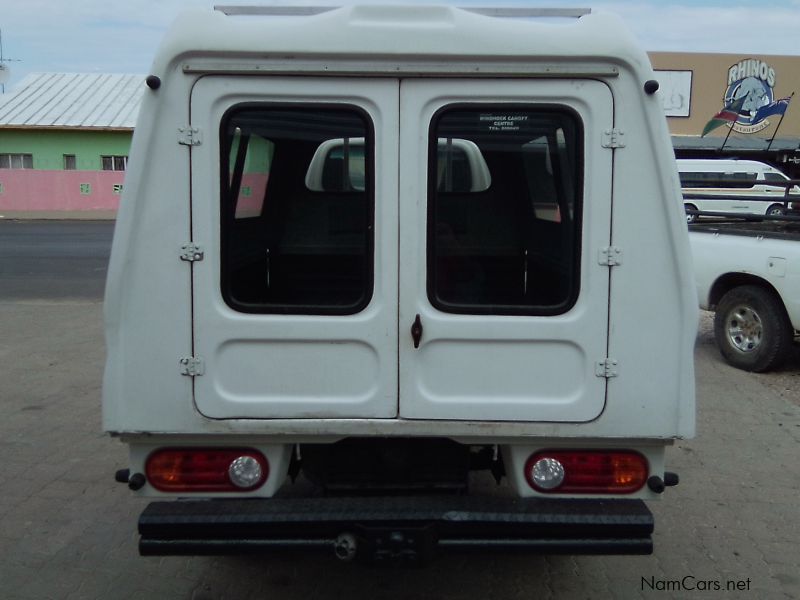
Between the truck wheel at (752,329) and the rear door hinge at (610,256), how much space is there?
502 cm

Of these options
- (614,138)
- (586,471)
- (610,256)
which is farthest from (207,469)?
(614,138)

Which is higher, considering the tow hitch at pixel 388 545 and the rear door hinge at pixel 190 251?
the rear door hinge at pixel 190 251

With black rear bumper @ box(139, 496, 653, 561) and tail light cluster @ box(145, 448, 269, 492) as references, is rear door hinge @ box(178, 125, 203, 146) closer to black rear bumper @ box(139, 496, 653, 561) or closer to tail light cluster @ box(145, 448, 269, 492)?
tail light cluster @ box(145, 448, 269, 492)

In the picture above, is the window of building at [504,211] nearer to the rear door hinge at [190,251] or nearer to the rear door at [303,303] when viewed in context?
the rear door at [303,303]

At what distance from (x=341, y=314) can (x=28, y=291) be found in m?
10.8

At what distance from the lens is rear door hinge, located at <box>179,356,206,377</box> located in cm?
301

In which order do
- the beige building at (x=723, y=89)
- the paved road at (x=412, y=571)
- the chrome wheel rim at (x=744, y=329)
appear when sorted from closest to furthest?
the paved road at (x=412, y=571) < the chrome wheel rim at (x=744, y=329) < the beige building at (x=723, y=89)

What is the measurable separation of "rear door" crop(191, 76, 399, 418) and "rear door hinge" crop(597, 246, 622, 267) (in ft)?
2.47

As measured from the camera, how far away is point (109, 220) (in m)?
30.0

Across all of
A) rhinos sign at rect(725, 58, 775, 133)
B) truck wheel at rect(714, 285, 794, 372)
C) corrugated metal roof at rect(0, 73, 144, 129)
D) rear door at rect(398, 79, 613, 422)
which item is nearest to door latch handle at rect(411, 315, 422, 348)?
rear door at rect(398, 79, 613, 422)

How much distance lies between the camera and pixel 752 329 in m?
7.60

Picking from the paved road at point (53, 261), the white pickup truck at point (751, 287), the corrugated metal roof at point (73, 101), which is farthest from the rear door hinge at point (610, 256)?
the corrugated metal roof at point (73, 101)

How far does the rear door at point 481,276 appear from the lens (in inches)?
116

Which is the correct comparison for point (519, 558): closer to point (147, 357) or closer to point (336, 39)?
point (147, 357)
